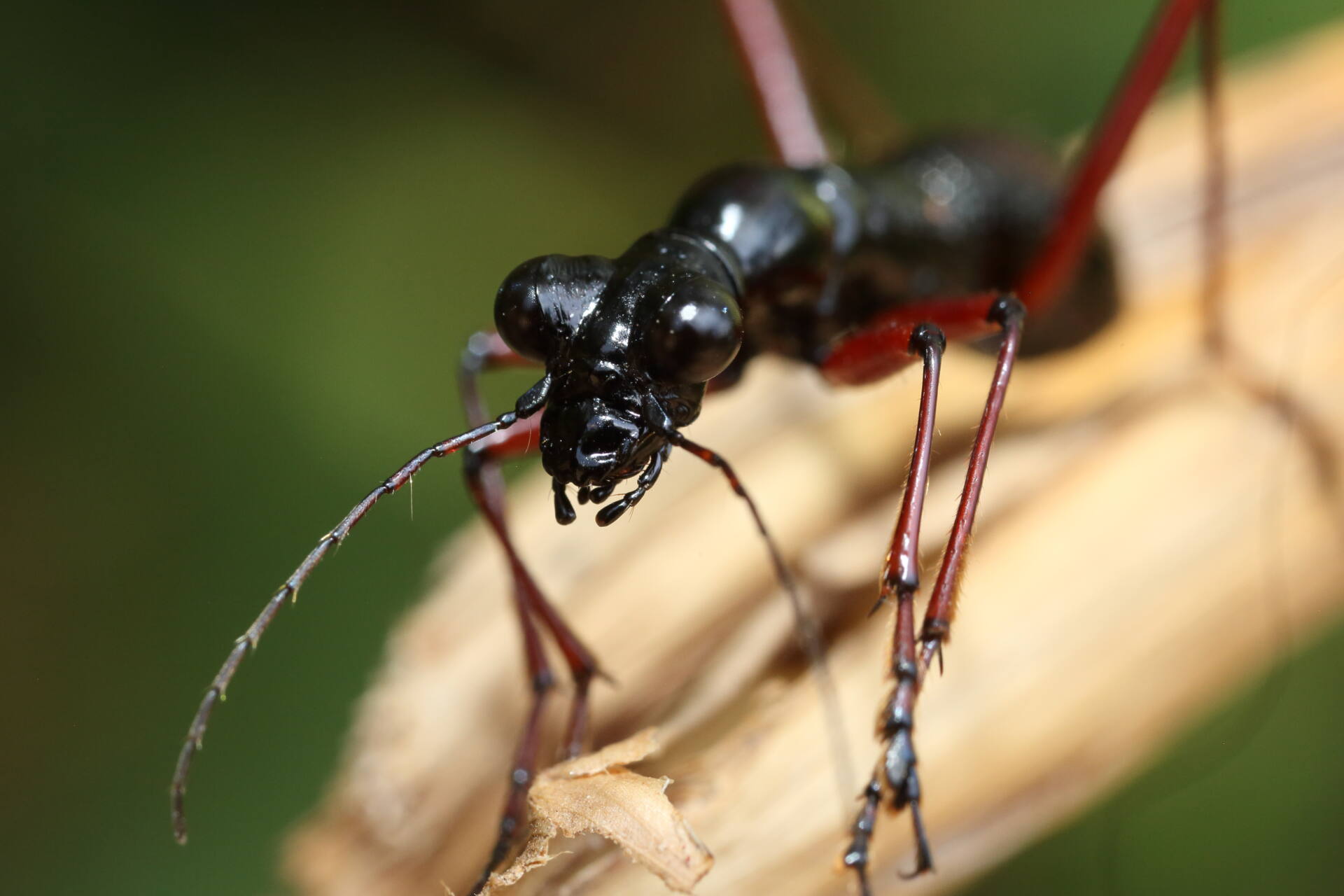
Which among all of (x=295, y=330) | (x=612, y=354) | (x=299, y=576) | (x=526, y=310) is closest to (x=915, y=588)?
(x=612, y=354)

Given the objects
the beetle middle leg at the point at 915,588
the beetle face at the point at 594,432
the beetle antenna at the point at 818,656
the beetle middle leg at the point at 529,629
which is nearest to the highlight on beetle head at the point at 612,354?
the beetle face at the point at 594,432

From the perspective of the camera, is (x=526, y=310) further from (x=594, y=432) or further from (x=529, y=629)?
(x=529, y=629)

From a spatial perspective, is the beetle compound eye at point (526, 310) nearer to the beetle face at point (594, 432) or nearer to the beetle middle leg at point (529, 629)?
the beetle face at point (594, 432)

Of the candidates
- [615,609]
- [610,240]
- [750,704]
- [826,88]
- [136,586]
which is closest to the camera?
[750,704]

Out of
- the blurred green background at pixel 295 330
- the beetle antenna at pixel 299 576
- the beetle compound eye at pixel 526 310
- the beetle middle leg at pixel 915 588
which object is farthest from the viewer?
the blurred green background at pixel 295 330

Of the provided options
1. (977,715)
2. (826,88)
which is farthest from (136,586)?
(826,88)

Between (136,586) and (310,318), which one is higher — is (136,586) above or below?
below

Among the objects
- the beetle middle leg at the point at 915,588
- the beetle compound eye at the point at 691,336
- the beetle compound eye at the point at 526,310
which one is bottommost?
the beetle middle leg at the point at 915,588

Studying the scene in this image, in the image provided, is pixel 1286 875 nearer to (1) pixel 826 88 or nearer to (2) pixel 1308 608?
(2) pixel 1308 608
